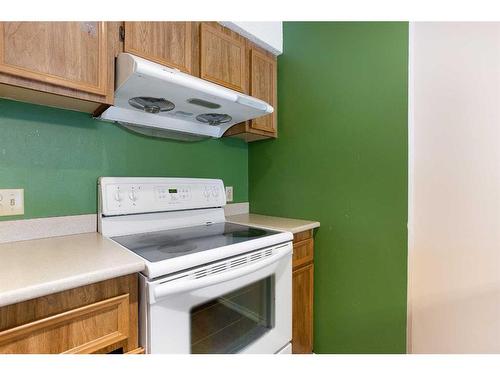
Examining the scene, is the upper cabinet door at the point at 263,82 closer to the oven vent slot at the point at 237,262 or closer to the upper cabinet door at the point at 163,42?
the upper cabinet door at the point at 163,42

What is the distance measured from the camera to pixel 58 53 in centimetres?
83

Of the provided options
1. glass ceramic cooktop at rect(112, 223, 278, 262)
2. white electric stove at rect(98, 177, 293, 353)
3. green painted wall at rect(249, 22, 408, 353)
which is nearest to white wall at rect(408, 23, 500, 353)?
green painted wall at rect(249, 22, 408, 353)

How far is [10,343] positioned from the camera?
0.57 metres

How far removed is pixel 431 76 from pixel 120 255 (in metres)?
1.46

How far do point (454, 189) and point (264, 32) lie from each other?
4.33ft

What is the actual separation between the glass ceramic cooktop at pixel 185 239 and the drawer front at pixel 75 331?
0.56ft

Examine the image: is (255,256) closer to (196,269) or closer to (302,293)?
(196,269)

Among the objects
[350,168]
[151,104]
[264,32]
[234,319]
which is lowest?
[234,319]

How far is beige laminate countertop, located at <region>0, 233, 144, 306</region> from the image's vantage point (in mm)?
559

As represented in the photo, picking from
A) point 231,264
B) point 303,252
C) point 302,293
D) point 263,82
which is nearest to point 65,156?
point 231,264

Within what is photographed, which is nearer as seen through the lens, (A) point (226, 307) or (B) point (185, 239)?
(A) point (226, 307)

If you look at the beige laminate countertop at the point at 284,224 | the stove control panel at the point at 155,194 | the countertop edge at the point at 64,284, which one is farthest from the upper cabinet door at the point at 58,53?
the beige laminate countertop at the point at 284,224

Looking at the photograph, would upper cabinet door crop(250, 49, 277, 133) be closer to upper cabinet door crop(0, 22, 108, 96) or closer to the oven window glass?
upper cabinet door crop(0, 22, 108, 96)

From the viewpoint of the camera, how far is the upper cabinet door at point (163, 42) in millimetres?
994
